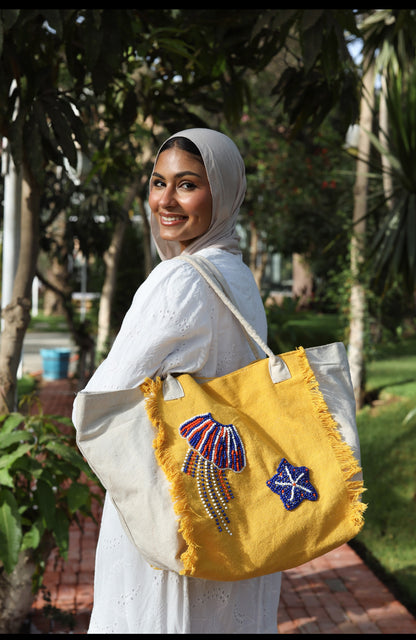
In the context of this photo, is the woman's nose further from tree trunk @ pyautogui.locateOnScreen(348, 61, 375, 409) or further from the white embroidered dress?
tree trunk @ pyautogui.locateOnScreen(348, 61, 375, 409)

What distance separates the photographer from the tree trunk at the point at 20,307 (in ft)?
10.0

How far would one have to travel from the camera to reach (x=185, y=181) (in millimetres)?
1816

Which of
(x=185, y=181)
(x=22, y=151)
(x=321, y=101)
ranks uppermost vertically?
(x=321, y=101)

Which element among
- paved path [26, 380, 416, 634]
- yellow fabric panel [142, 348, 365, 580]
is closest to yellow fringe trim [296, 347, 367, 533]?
yellow fabric panel [142, 348, 365, 580]

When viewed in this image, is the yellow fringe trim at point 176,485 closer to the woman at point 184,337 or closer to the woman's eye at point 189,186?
the woman at point 184,337

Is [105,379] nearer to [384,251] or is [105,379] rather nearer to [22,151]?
[22,151]

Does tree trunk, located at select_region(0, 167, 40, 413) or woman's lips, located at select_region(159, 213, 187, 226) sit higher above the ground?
woman's lips, located at select_region(159, 213, 187, 226)

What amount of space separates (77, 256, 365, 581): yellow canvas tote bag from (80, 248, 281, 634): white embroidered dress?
55mm

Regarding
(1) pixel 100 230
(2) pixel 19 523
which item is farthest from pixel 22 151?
(1) pixel 100 230

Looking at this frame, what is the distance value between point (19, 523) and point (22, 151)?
4.61 ft

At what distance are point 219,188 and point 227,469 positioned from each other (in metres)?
0.71

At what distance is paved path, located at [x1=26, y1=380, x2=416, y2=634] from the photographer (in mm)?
3490

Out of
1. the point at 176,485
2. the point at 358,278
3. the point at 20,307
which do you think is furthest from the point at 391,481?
the point at 176,485

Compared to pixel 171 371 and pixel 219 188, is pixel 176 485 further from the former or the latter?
pixel 219 188
